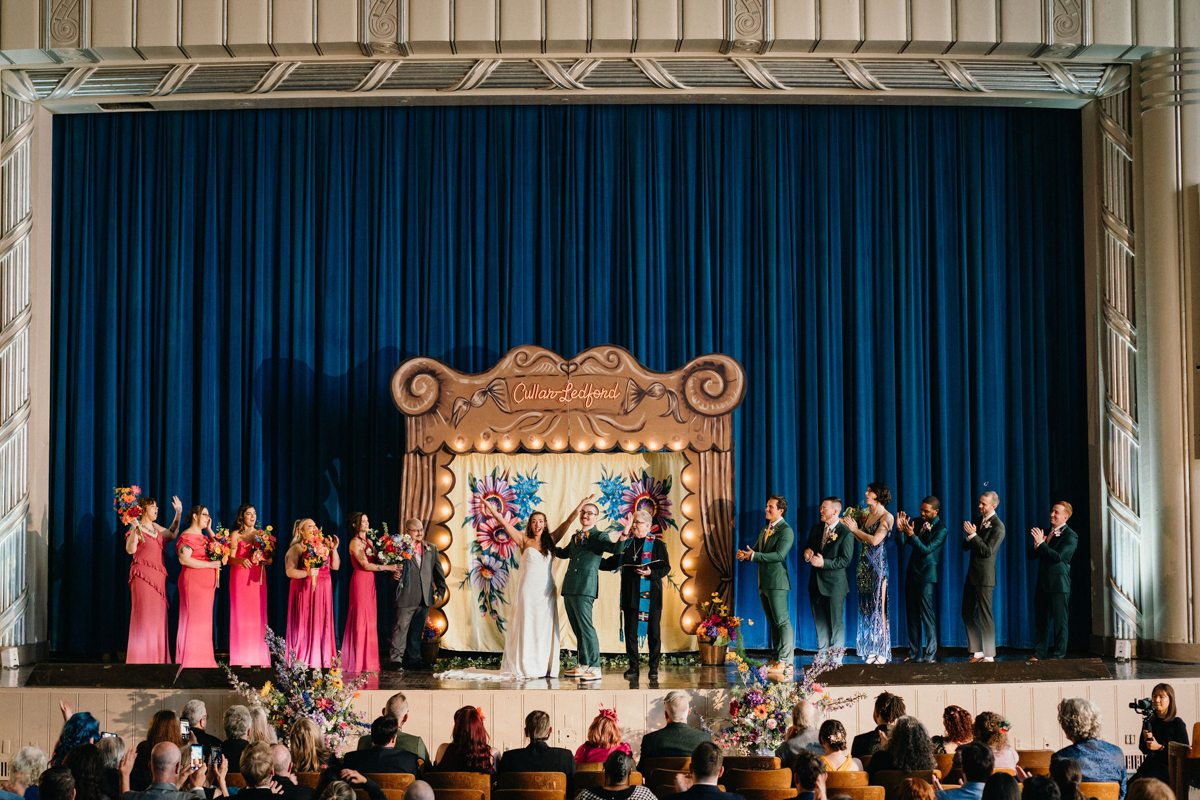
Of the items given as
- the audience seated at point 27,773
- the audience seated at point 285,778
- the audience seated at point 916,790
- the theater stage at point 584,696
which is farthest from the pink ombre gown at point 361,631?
the audience seated at point 916,790

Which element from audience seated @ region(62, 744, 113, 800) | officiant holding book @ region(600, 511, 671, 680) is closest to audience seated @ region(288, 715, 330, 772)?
audience seated @ region(62, 744, 113, 800)

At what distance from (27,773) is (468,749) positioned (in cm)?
201

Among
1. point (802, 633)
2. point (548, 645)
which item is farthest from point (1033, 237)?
point (548, 645)

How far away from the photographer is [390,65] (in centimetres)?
1114

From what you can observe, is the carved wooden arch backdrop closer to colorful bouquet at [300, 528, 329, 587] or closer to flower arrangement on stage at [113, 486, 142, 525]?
colorful bouquet at [300, 528, 329, 587]

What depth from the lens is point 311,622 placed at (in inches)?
390

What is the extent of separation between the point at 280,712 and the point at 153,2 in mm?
6855

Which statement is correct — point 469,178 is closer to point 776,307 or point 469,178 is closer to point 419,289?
point 419,289

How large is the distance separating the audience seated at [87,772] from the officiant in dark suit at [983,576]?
7473mm

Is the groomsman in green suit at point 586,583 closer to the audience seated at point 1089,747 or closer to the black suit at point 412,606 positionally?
the black suit at point 412,606

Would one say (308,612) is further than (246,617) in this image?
No

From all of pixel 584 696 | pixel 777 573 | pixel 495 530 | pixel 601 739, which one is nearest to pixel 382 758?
pixel 601 739

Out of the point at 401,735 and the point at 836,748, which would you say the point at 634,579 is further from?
the point at 836,748

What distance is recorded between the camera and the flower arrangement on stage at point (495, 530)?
11461 millimetres
